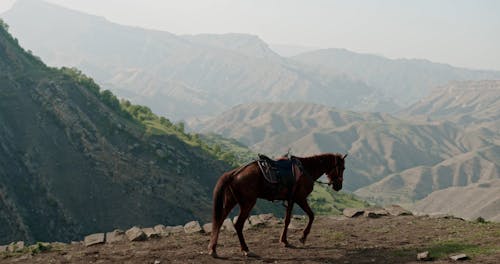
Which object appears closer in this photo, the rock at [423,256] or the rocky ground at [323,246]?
the rock at [423,256]

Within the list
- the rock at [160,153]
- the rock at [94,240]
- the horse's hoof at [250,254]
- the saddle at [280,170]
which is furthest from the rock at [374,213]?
the rock at [160,153]

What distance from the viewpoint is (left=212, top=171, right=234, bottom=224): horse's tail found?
14.6m

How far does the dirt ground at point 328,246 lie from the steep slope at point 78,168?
117ft

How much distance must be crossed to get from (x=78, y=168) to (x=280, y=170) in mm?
53073

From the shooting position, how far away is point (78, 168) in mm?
62625

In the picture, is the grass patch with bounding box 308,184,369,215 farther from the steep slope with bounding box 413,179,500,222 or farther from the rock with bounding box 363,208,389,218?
the rock with bounding box 363,208,389,218

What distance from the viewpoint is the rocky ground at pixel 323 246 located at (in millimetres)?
14664

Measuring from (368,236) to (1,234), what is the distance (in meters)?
41.5

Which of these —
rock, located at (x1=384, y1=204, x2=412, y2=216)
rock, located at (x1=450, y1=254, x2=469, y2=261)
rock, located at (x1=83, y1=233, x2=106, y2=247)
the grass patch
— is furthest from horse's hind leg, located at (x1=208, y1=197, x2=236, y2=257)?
the grass patch

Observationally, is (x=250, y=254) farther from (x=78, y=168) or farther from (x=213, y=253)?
(x=78, y=168)

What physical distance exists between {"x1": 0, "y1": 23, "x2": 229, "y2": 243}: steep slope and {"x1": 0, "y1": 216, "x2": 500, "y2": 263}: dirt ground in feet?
117

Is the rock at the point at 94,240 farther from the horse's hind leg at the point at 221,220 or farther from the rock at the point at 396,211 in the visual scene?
the rock at the point at 396,211

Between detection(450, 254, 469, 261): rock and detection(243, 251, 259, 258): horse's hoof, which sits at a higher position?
detection(450, 254, 469, 261): rock

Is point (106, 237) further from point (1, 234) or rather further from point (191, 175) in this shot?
point (191, 175)
